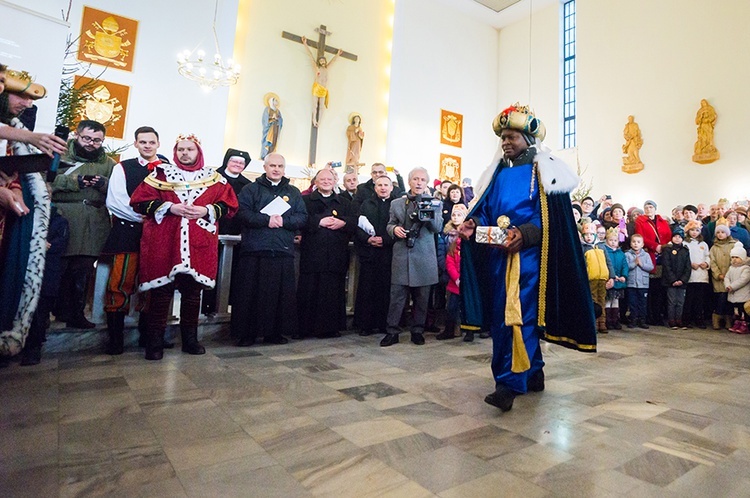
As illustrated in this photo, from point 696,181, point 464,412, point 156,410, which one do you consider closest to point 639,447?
point 464,412

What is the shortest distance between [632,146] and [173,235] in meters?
12.6

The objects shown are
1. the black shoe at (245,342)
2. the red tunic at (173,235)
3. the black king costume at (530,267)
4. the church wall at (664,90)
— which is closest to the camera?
the black king costume at (530,267)

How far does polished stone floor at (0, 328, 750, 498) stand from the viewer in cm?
151

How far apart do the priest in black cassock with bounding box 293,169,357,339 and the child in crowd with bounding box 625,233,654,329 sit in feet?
14.0

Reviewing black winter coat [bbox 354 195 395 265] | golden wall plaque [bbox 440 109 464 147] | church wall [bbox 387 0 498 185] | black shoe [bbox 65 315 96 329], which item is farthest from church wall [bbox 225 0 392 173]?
black shoe [bbox 65 315 96 329]

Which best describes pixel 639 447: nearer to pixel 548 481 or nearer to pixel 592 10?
pixel 548 481

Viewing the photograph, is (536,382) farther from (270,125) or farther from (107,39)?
(107,39)

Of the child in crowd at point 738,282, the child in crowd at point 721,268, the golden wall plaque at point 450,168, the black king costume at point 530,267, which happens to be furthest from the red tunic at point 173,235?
the golden wall plaque at point 450,168

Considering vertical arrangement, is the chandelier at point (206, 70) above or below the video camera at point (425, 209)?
above

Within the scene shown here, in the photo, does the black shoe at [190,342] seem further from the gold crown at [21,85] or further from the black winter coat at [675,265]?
the black winter coat at [675,265]

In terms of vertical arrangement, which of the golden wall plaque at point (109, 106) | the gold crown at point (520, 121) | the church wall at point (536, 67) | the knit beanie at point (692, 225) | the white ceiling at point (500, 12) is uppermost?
the white ceiling at point (500, 12)

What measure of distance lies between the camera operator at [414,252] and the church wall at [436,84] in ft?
29.8

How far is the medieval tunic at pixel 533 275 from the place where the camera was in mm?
2438

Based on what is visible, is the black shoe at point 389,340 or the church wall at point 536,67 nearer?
the black shoe at point 389,340
